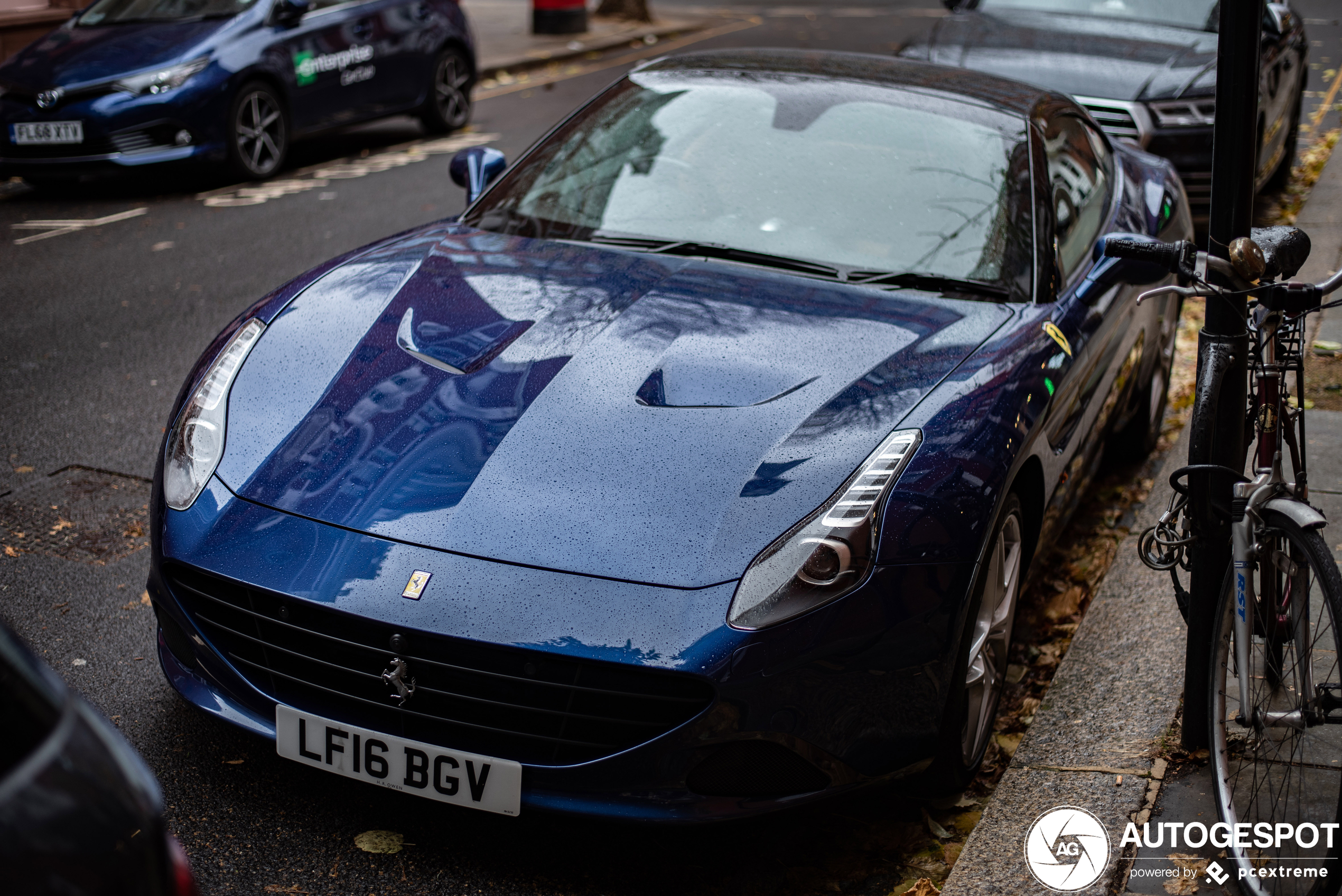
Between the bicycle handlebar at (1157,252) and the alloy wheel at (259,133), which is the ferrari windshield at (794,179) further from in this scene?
the alloy wheel at (259,133)

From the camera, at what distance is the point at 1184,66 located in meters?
7.75

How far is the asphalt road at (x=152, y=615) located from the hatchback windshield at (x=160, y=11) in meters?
1.18

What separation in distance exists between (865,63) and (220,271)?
409cm

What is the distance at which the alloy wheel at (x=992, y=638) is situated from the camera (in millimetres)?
2971

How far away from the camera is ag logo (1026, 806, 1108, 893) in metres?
2.65

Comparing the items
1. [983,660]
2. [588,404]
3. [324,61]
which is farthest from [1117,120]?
[324,61]

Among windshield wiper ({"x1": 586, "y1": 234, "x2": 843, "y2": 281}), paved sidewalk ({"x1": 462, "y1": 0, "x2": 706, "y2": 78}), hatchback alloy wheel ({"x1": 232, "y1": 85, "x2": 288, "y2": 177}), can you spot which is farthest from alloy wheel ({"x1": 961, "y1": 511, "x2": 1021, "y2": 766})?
paved sidewalk ({"x1": 462, "y1": 0, "x2": 706, "y2": 78})

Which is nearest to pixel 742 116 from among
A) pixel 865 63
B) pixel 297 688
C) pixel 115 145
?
pixel 865 63

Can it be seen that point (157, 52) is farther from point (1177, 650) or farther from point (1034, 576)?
point (1177, 650)

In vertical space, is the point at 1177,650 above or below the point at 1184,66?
below

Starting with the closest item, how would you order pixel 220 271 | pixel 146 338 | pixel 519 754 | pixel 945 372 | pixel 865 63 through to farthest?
pixel 519 754 < pixel 945 372 < pixel 865 63 < pixel 146 338 < pixel 220 271

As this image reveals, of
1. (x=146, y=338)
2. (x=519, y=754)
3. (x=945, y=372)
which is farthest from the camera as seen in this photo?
(x=146, y=338)

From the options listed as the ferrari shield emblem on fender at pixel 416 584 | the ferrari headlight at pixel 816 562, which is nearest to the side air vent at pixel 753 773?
the ferrari headlight at pixel 816 562

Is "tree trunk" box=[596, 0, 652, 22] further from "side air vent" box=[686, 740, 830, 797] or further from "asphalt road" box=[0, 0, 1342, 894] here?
"side air vent" box=[686, 740, 830, 797]
